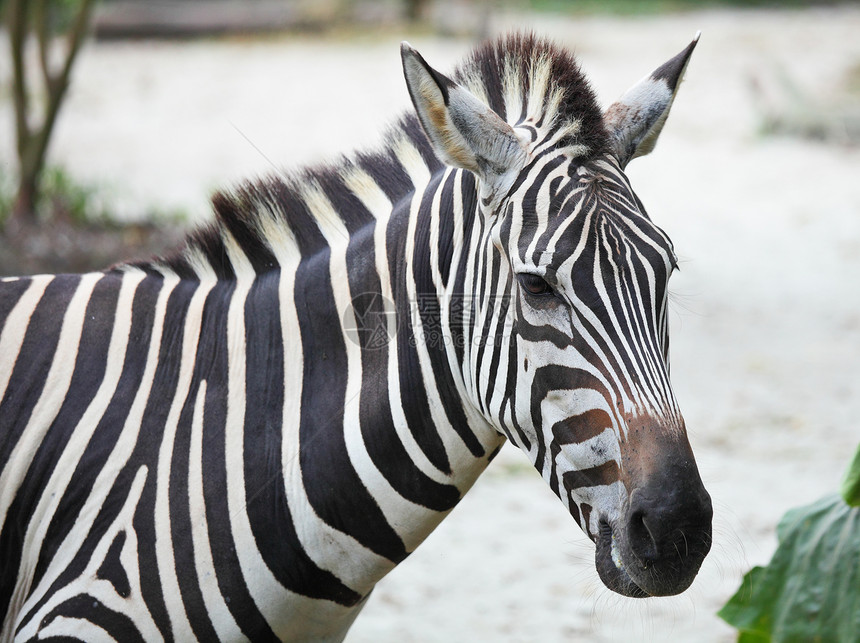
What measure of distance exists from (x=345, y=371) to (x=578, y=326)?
0.70 metres

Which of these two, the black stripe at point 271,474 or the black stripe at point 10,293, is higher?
the black stripe at point 10,293

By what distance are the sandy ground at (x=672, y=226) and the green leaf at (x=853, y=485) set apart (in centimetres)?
57

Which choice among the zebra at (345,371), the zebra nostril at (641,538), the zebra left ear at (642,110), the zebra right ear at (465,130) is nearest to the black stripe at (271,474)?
the zebra at (345,371)

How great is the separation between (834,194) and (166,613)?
12.9 meters

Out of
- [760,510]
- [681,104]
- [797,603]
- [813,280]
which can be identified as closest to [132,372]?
[797,603]

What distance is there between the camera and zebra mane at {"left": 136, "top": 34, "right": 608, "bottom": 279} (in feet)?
8.02

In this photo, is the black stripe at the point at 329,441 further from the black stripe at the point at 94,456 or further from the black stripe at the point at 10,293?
the black stripe at the point at 10,293

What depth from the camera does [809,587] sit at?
3.11 metres

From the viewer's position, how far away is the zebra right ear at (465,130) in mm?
2051

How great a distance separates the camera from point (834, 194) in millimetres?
12875

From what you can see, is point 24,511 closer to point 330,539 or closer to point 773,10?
point 330,539

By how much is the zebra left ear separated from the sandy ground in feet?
1.23

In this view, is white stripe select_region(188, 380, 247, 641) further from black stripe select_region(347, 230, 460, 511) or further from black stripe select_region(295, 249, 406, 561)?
black stripe select_region(347, 230, 460, 511)

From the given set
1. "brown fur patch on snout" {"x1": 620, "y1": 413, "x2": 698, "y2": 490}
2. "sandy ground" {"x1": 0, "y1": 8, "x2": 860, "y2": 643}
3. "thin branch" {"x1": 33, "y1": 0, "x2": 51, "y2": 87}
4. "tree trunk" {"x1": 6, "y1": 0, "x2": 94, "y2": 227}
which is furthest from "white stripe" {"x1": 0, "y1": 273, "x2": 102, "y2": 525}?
"thin branch" {"x1": 33, "y1": 0, "x2": 51, "y2": 87}
